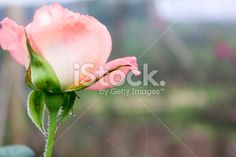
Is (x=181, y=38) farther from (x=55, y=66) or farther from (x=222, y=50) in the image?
(x=55, y=66)

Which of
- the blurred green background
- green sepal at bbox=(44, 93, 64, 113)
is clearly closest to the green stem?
green sepal at bbox=(44, 93, 64, 113)

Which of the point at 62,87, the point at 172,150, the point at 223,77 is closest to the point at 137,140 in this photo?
the point at 172,150

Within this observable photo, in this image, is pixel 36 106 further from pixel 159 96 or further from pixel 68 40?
pixel 159 96

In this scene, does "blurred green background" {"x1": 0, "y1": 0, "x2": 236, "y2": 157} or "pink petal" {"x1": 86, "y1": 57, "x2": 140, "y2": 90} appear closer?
"pink petal" {"x1": 86, "y1": 57, "x2": 140, "y2": 90}

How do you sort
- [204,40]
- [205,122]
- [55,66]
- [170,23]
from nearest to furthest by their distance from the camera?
[55,66], [170,23], [204,40], [205,122]

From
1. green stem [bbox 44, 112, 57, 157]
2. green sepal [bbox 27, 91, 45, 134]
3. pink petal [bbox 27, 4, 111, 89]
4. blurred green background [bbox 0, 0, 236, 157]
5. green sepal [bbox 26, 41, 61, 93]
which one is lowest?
blurred green background [bbox 0, 0, 236, 157]

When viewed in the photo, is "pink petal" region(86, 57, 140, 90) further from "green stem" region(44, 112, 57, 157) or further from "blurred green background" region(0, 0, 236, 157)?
"blurred green background" region(0, 0, 236, 157)
